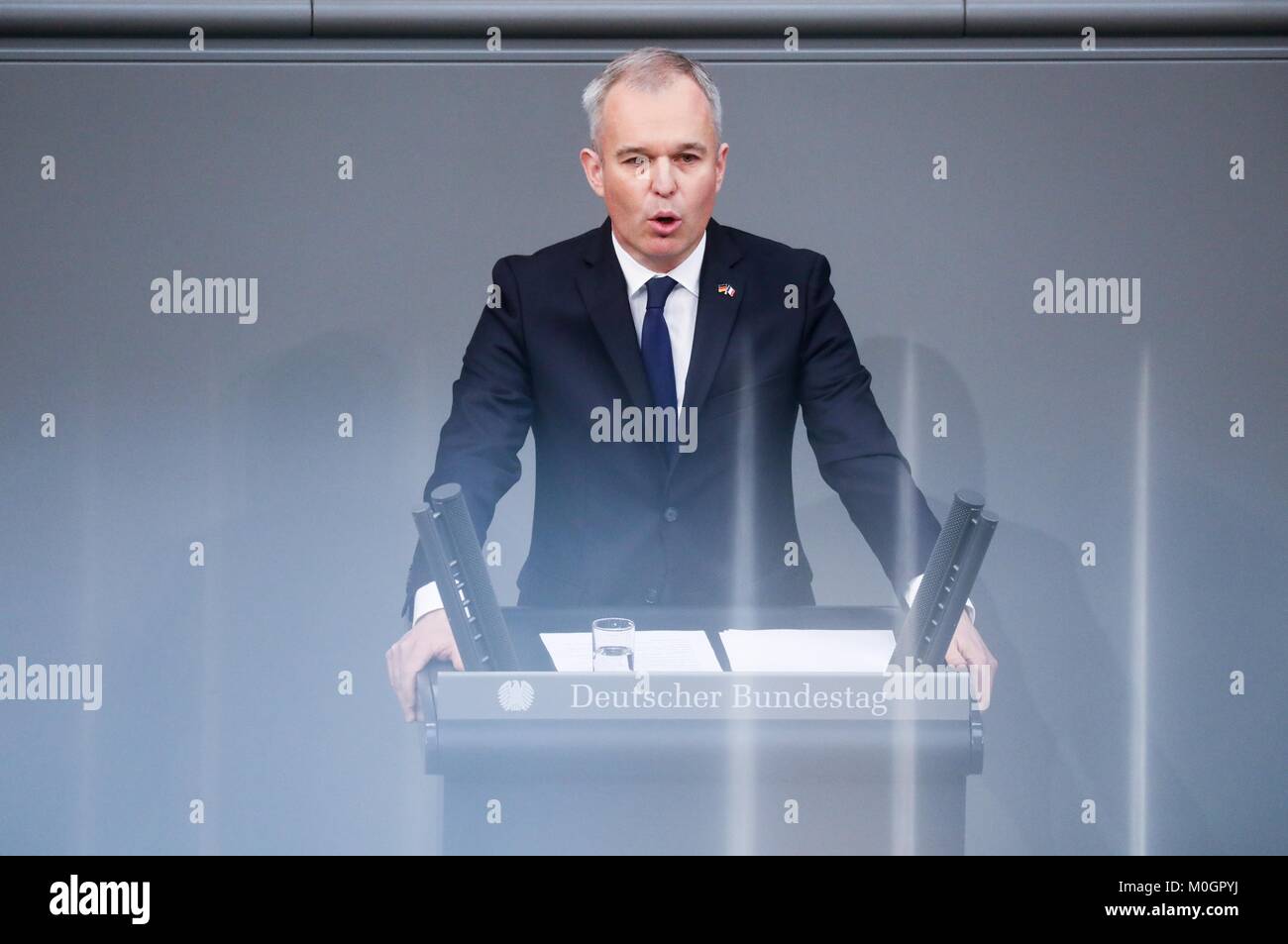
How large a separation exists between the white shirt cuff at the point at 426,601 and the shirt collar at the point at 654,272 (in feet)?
2.88

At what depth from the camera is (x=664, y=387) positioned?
2658 mm

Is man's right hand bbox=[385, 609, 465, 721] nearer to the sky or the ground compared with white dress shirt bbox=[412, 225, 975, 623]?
nearer to the ground

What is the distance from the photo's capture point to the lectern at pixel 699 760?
1.65 m

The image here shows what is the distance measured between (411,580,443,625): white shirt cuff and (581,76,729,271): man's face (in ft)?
2.94

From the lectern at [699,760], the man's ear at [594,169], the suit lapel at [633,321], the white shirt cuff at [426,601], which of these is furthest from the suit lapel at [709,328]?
the lectern at [699,760]

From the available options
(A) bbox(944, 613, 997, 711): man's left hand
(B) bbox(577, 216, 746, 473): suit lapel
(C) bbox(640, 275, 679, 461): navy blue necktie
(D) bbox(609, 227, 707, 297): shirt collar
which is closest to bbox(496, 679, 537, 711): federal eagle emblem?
(A) bbox(944, 613, 997, 711): man's left hand

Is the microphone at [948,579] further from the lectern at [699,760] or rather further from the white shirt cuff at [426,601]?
the white shirt cuff at [426,601]

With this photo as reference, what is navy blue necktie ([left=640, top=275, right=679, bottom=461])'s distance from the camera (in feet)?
8.70

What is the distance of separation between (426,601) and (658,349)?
0.87m

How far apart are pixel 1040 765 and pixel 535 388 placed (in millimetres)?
1779

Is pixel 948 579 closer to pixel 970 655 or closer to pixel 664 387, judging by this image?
pixel 970 655

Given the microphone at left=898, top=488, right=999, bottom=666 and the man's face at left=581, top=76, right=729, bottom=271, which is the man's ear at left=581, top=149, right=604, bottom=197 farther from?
the microphone at left=898, top=488, right=999, bottom=666

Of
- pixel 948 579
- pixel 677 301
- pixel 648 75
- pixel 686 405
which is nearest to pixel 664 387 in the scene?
pixel 686 405

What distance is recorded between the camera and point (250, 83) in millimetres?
3480
